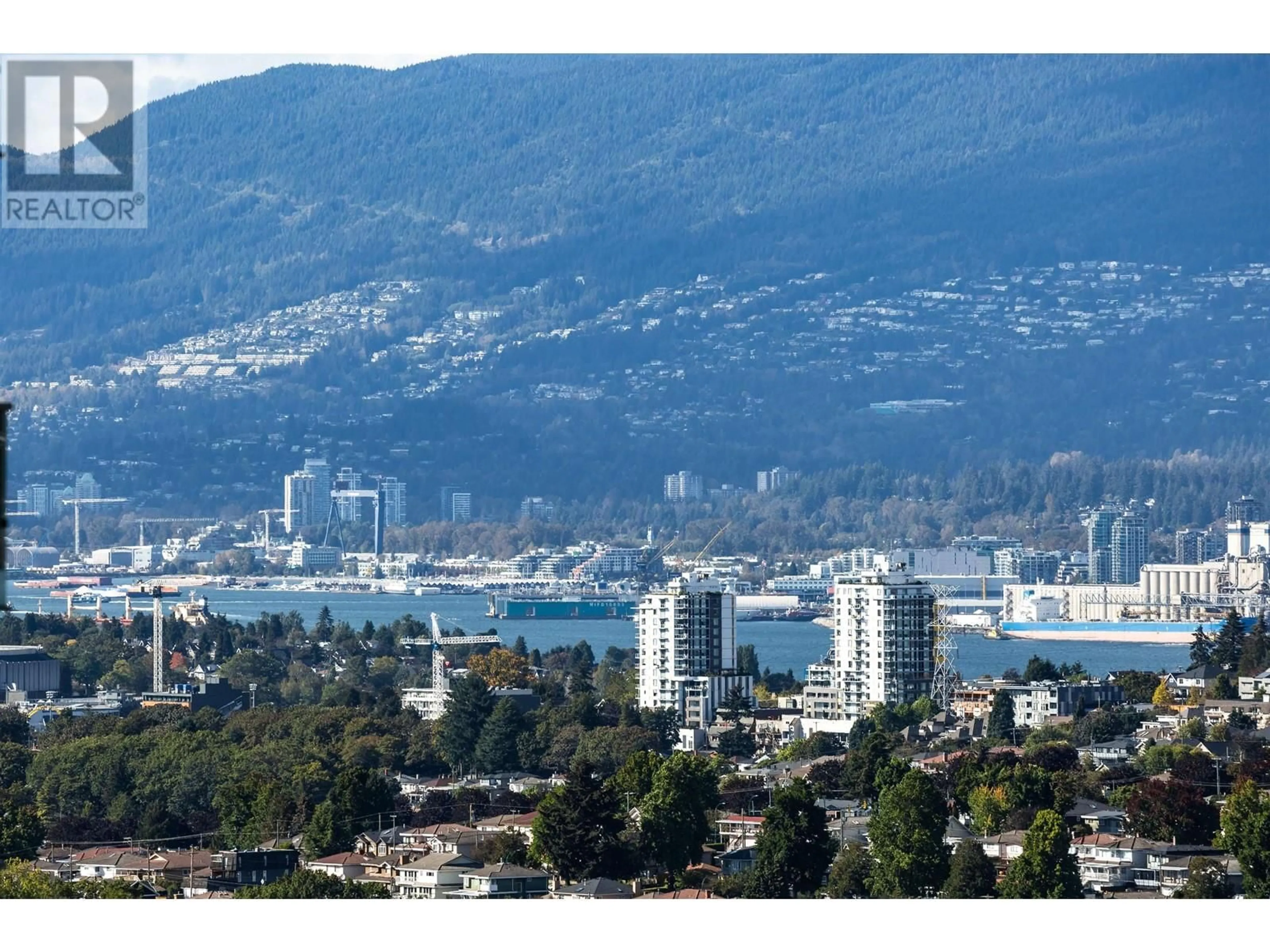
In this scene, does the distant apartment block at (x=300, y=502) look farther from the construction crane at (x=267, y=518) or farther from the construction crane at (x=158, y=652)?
the construction crane at (x=158, y=652)

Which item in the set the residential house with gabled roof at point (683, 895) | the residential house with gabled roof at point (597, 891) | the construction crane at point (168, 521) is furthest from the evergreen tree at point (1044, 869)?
the construction crane at point (168, 521)

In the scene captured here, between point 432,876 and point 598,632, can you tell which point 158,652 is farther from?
point 432,876

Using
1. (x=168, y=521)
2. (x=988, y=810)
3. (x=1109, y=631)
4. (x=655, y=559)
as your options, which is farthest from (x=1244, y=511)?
(x=988, y=810)

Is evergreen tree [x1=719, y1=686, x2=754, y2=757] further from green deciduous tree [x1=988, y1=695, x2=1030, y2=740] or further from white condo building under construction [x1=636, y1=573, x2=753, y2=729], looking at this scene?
green deciduous tree [x1=988, y1=695, x2=1030, y2=740]

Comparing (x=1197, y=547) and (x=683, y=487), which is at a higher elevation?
(x=683, y=487)

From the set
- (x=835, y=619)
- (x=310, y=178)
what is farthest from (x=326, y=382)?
(x=835, y=619)

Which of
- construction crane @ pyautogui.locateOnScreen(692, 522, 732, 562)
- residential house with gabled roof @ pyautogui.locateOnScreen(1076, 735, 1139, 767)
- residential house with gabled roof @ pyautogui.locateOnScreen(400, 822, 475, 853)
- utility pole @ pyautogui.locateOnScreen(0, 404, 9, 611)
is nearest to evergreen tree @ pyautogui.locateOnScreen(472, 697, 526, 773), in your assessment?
residential house with gabled roof @ pyautogui.locateOnScreen(1076, 735, 1139, 767)

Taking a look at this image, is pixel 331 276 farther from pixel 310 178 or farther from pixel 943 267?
pixel 943 267
